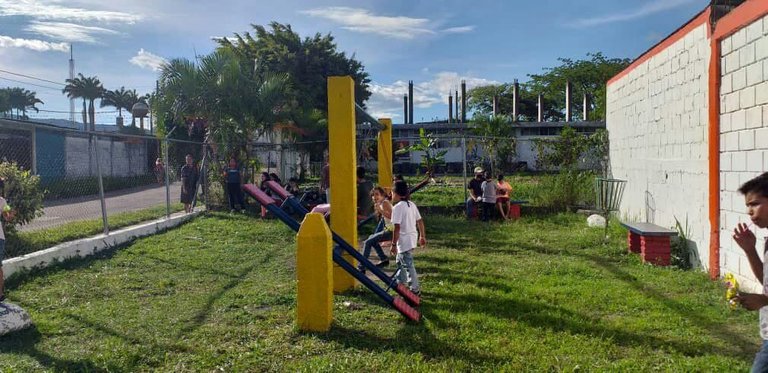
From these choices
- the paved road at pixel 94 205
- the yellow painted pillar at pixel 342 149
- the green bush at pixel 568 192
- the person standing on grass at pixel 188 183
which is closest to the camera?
the yellow painted pillar at pixel 342 149

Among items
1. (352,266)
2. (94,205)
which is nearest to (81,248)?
(94,205)

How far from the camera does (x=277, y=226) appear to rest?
12.6 meters

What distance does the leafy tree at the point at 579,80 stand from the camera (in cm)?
5316

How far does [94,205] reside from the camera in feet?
40.8

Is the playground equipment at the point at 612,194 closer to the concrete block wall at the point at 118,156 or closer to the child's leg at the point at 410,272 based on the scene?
the child's leg at the point at 410,272

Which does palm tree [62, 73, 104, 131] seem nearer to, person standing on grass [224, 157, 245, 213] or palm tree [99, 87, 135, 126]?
palm tree [99, 87, 135, 126]

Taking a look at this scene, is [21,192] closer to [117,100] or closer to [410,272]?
[410,272]

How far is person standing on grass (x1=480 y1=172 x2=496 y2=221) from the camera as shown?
13.8 m

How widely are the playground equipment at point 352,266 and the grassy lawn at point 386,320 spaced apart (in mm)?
163

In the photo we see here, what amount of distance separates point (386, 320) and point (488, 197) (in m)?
8.61

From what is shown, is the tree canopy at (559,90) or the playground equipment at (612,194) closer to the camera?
the playground equipment at (612,194)

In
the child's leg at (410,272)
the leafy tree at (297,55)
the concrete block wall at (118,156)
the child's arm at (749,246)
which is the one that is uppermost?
the leafy tree at (297,55)

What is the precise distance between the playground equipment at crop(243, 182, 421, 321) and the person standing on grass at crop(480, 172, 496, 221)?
7.52 meters

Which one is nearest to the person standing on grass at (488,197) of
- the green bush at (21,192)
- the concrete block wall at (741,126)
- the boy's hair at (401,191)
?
Result: the concrete block wall at (741,126)
